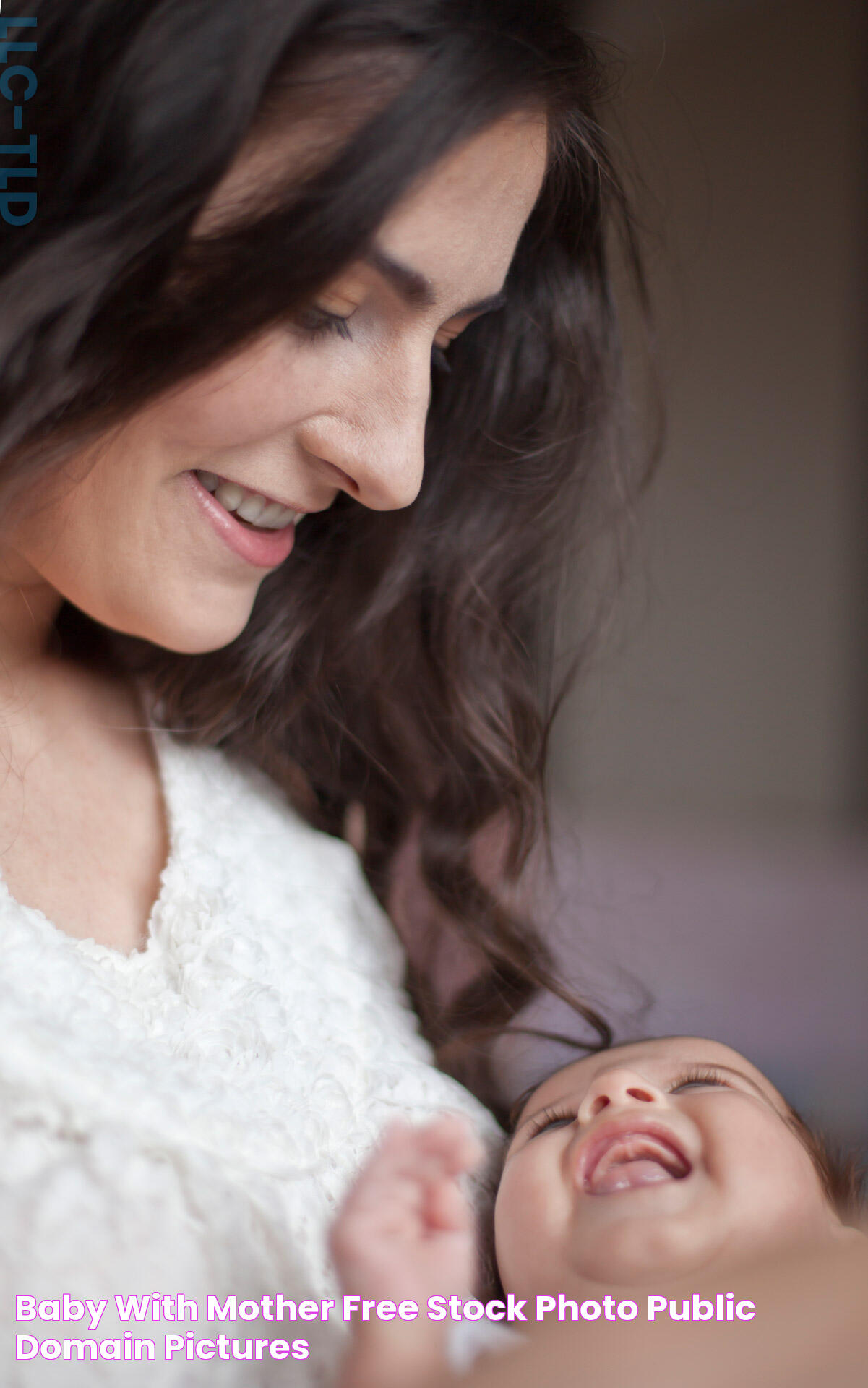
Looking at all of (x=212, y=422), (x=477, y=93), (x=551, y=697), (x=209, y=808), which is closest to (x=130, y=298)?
(x=212, y=422)

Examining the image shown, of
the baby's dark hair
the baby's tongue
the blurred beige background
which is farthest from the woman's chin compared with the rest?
the blurred beige background

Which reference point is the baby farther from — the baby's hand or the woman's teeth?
the woman's teeth

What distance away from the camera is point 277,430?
64 cm

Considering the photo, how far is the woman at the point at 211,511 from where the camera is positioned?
0.55 meters

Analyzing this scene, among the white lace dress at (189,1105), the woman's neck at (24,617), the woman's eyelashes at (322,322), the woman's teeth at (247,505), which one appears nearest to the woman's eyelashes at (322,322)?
the woman's eyelashes at (322,322)

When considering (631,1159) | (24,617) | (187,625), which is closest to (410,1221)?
(631,1159)

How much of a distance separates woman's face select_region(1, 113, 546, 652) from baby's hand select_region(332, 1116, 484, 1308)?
1.21ft

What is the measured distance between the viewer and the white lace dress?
20.7 inches

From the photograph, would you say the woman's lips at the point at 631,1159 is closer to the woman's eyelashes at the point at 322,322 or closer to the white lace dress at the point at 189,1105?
the white lace dress at the point at 189,1105

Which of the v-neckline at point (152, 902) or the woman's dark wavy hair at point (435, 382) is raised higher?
the woman's dark wavy hair at point (435, 382)

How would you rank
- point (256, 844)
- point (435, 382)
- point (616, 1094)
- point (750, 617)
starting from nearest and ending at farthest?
point (616, 1094)
point (256, 844)
point (435, 382)
point (750, 617)

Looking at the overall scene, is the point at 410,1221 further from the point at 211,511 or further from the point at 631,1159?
the point at 211,511

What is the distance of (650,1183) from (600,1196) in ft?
0.12

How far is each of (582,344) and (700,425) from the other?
0.63 metres
